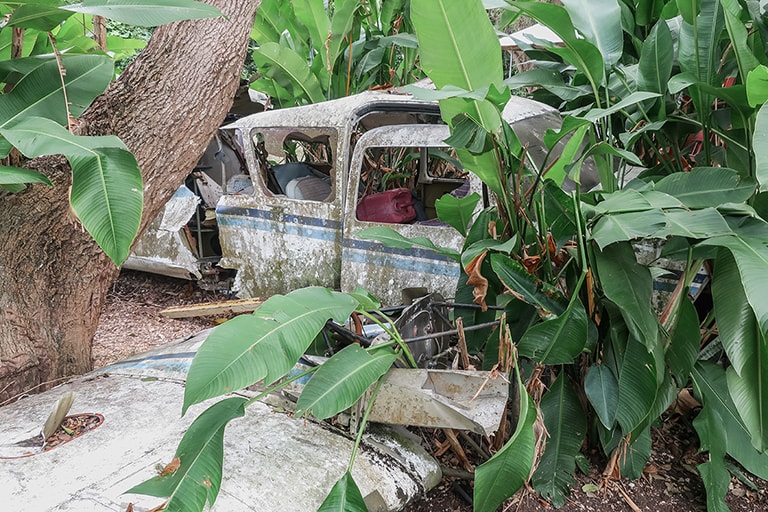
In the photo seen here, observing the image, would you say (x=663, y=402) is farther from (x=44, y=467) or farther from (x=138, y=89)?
(x=138, y=89)

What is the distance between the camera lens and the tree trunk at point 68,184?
280 centimetres

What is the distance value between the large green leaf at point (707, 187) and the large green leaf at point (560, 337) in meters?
0.59

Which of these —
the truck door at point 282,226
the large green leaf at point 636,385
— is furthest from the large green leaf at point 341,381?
the truck door at point 282,226

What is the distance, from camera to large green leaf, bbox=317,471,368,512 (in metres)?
1.86

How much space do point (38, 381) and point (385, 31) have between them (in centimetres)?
536

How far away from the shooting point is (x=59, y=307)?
3.02m

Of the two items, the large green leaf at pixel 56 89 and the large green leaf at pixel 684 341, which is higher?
the large green leaf at pixel 56 89

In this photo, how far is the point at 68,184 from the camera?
278cm

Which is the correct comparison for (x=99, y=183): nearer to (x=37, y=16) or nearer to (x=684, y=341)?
(x=37, y=16)

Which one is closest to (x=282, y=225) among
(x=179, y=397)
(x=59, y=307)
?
Answer: (x=59, y=307)

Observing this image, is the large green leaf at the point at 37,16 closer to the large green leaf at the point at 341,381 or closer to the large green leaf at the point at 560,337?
the large green leaf at the point at 341,381

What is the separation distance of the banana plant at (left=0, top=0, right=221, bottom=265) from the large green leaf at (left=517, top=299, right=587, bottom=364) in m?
1.56

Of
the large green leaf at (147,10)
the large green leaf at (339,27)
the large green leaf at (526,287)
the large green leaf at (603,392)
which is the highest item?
the large green leaf at (339,27)

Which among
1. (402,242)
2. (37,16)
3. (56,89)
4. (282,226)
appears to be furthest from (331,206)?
(37,16)
